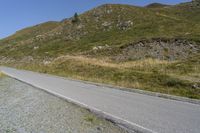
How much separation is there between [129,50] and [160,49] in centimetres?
524

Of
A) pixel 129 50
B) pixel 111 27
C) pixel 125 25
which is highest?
pixel 125 25

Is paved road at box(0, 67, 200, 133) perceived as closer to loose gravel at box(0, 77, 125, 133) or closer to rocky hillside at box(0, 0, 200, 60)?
loose gravel at box(0, 77, 125, 133)

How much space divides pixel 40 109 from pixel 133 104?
12.7 ft

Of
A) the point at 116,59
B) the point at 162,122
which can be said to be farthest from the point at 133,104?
the point at 116,59

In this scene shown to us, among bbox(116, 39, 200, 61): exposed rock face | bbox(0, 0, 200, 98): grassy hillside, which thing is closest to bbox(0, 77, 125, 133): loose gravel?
bbox(0, 0, 200, 98): grassy hillside

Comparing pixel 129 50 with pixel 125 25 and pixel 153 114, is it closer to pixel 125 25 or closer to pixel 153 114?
pixel 125 25

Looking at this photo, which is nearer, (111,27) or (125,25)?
(125,25)

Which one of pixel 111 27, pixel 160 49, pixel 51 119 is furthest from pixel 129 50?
pixel 51 119

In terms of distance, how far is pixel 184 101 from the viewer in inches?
481

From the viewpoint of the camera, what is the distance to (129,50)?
42719 millimetres

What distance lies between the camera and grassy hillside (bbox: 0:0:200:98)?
21.3 metres

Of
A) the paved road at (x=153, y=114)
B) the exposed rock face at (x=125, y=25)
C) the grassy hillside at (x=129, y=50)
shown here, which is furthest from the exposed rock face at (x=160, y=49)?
the exposed rock face at (x=125, y=25)

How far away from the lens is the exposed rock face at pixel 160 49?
35812mm

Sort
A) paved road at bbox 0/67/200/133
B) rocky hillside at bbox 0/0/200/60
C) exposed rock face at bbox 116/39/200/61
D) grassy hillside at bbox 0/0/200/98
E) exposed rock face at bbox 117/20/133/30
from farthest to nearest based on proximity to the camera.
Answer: exposed rock face at bbox 117/20/133/30 < rocky hillside at bbox 0/0/200/60 < exposed rock face at bbox 116/39/200/61 < grassy hillside at bbox 0/0/200/98 < paved road at bbox 0/67/200/133
